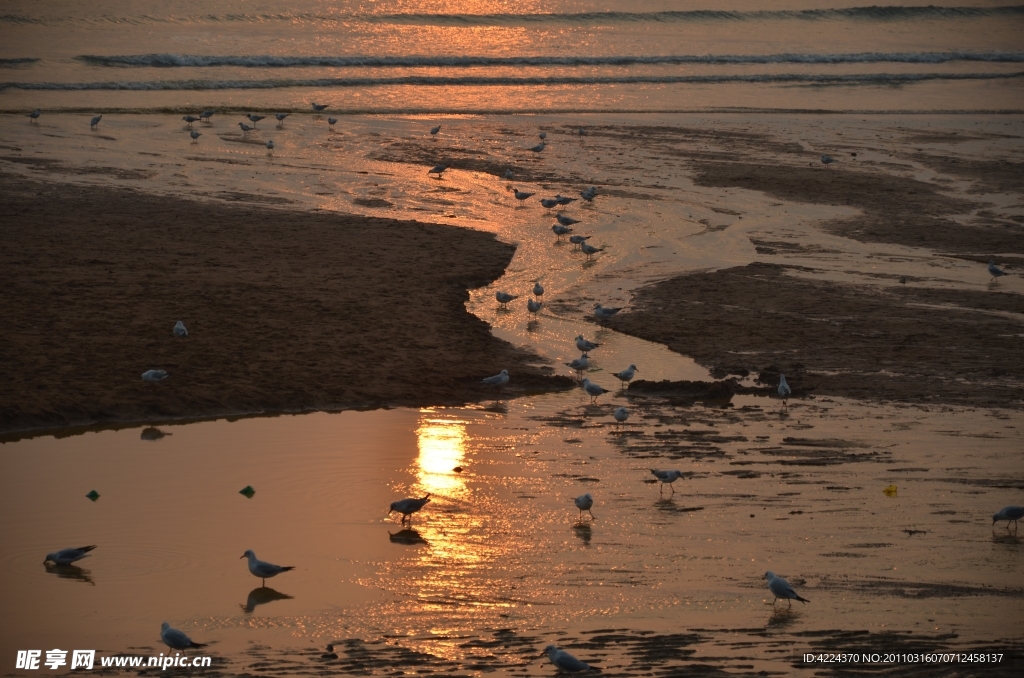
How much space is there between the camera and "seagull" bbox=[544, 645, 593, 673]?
618 centimetres

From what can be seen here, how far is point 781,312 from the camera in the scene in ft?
45.4

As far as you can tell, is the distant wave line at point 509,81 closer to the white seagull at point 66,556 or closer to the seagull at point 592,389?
the seagull at point 592,389

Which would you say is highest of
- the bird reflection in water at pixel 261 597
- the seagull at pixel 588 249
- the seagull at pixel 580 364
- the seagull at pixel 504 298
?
the seagull at pixel 588 249

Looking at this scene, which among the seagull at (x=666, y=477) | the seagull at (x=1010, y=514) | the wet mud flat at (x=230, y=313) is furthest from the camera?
the wet mud flat at (x=230, y=313)

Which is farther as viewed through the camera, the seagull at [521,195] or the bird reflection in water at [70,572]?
the seagull at [521,195]

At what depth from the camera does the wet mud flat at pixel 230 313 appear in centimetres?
1074

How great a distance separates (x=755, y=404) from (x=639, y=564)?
12.1ft

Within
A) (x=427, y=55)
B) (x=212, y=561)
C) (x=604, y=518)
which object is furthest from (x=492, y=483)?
(x=427, y=55)

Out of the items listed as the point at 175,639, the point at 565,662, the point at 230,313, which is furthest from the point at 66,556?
the point at 230,313

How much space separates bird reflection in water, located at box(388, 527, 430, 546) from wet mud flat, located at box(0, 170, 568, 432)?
2823 mm

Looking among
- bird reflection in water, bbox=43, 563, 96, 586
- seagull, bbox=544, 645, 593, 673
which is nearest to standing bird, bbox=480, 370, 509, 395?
bird reflection in water, bbox=43, 563, 96, 586

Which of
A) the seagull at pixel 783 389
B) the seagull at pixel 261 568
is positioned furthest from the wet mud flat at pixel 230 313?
the seagull at pixel 261 568

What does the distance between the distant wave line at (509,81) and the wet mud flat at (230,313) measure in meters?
16.8

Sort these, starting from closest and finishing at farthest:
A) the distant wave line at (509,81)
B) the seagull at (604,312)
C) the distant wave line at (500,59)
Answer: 1. the seagull at (604,312)
2. the distant wave line at (509,81)
3. the distant wave line at (500,59)
